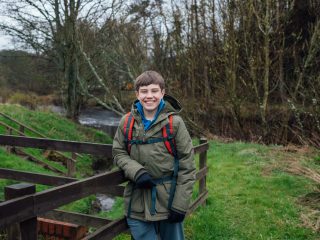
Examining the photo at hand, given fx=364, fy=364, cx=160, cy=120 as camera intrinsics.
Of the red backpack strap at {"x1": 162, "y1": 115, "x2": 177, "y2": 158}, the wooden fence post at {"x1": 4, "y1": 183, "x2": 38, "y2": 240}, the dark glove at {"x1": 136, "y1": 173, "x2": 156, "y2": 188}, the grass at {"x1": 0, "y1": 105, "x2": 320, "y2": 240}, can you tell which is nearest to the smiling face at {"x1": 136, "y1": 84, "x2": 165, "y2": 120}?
the red backpack strap at {"x1": 162, "y1": 115, "x2": 177, "y2": 158}

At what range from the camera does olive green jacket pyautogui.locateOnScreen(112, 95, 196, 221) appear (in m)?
3.15

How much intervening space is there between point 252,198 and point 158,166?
4.35 meters

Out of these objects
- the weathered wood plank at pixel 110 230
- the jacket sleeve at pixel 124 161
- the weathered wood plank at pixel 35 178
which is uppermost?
the jacket sleeve at pixel 124 161

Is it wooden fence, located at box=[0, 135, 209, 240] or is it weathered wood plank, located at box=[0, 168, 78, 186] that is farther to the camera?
weathered wood plank, located at box=[0, 168, 78, 186]

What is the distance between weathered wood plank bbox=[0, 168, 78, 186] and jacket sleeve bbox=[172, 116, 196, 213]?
1.90m

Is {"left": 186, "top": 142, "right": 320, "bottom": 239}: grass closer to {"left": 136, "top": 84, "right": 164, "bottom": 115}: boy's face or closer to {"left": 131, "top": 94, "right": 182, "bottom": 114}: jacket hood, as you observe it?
{"left": 131, "top": 94, "right": 182, "bottom": 114}: jacket hood

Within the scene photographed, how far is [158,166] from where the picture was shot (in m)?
3.14

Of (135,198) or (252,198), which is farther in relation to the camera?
(252,198)

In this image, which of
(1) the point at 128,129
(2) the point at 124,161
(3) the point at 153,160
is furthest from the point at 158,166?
(1) the point at 128,129

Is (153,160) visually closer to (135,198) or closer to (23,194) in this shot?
(135,198)

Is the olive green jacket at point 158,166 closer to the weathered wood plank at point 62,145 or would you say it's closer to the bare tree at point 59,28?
the weathered wood plank at point 62,145

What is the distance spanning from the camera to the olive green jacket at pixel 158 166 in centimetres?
315

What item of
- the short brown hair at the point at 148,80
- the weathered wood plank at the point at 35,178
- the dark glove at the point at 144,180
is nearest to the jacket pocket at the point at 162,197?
the dark glove at the point at 144,180

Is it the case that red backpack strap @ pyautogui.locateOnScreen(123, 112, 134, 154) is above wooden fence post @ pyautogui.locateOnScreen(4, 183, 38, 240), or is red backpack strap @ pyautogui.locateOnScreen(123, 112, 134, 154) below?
above
